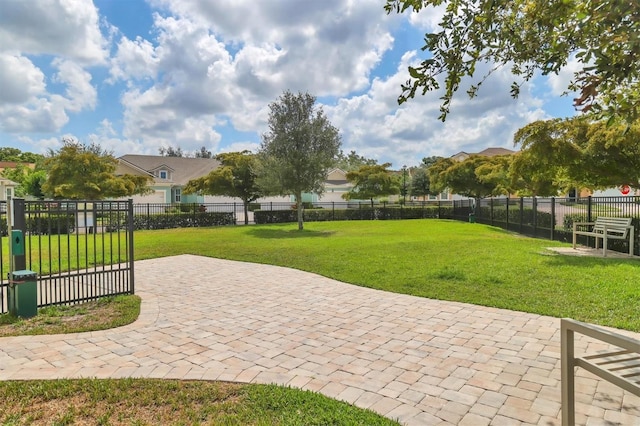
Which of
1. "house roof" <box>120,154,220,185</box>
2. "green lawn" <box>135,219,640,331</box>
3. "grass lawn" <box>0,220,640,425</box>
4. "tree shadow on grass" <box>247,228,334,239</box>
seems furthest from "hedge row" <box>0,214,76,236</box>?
"house roof" <box>120,154,220,185</box>

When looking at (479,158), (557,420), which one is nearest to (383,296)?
(557,420)

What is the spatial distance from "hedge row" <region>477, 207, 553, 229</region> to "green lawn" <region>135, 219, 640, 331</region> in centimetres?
251

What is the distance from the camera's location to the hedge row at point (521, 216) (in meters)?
14.6

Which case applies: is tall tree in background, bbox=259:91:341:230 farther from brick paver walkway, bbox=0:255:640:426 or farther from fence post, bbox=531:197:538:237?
brick paver walkway, bbox=0:255:640:426

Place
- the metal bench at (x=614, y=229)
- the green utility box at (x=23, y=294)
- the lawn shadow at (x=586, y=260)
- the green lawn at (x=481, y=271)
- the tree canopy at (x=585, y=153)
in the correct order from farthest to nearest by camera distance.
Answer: the metal bench at (x=614, y=229) < the tree canopy at (x=585, y=153) < the lawn shadow at (x=586, y=260) < the green lawn at (x=481, y=271) < the green utility box at (x=23, y=294)

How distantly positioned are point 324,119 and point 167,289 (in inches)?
596

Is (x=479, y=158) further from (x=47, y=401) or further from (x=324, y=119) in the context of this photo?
(x=47, y=401)

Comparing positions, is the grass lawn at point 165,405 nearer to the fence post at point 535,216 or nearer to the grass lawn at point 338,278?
the grass lawn at point 338,278

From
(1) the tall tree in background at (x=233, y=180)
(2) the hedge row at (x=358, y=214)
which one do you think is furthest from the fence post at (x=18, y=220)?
(2) the hedge row at (x=358, y=214)

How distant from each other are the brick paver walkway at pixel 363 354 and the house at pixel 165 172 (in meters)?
32.9

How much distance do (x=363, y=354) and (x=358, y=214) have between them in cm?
2659

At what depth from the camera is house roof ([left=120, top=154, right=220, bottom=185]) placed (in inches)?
1572

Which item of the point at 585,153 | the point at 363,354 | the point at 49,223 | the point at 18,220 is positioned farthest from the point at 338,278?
the point at 585,153

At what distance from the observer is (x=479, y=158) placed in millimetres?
28000
